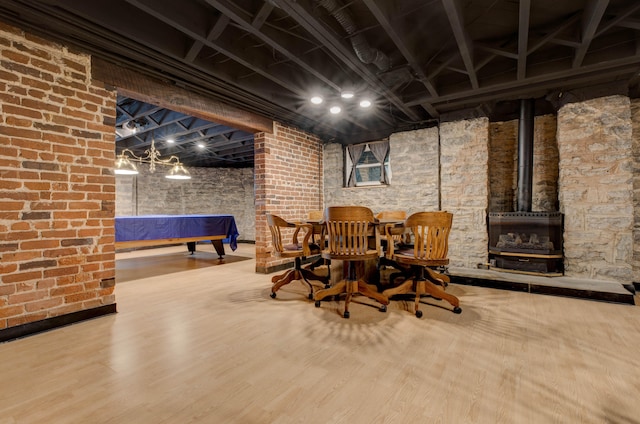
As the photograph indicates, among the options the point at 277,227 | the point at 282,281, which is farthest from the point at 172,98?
the point at 282,281

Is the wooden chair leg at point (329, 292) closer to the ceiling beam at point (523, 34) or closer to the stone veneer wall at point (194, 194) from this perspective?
the ceiling beam at point (523, 34)

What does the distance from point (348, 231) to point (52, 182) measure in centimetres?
255

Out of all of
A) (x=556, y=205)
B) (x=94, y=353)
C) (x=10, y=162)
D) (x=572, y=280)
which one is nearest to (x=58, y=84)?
(x=10, y=162)

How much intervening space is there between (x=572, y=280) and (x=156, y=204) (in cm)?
956

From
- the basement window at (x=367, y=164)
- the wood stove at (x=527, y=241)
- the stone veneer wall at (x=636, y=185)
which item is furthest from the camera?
the basement window at (x=367, y=164)

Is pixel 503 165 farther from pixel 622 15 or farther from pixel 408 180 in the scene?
pixel 622 15

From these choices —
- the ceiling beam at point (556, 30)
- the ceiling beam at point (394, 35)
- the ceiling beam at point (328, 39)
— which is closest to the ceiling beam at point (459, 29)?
the ceiling beam at point (394, 35)

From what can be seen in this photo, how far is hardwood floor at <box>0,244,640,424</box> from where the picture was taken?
1388 mm

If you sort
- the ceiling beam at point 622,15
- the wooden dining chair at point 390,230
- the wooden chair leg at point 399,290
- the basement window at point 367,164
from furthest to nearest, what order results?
the basement window at point 367,164
the wooden dining chair at point 390,230
the wooden chair leg at point 399,290
the ceiling beam at point 622,15

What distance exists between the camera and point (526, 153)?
4.11m

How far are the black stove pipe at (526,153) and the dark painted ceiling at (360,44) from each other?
29cm

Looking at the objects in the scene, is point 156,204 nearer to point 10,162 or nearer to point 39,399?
point 10,162

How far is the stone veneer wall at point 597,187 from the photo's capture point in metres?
3.40

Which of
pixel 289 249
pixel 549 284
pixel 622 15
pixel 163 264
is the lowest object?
pixel 163 264
